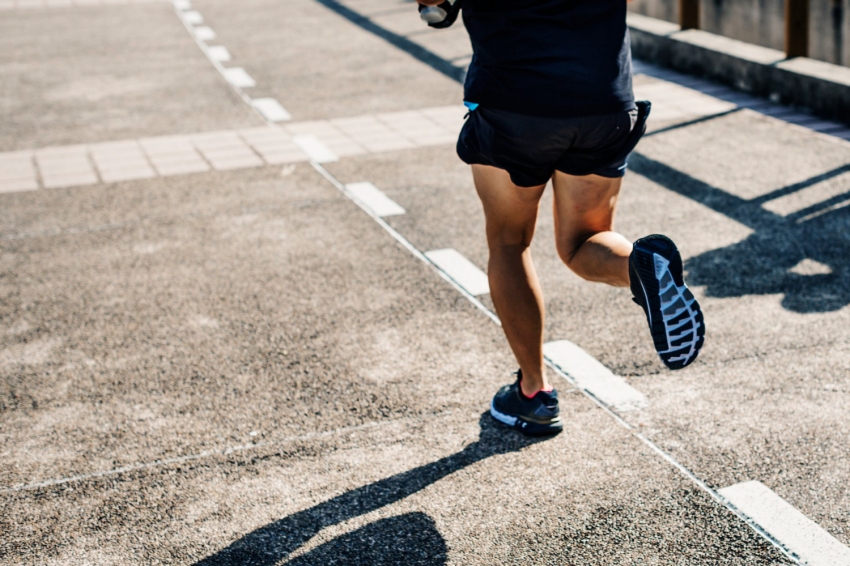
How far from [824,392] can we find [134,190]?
14.1ft

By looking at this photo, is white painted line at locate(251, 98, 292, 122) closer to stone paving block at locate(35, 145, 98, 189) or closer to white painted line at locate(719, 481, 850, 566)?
stone paving block at locate(35, 145, 98, 189)

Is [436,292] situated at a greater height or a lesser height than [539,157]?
lesser

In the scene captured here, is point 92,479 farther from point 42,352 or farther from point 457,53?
point 457,53

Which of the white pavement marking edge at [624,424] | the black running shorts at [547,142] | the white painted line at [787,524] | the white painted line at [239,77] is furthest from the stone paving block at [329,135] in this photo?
the white painted line at [787,524]

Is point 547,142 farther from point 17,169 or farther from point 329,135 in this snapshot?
point 17,169

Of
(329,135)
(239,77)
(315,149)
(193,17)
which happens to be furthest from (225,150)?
(193,17)

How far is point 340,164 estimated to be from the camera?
21.7ft

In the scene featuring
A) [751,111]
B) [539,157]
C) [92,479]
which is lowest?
[751,111]

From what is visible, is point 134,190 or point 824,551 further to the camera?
point 134,190

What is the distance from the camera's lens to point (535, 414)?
3225mm

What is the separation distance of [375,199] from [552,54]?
10.2 feet

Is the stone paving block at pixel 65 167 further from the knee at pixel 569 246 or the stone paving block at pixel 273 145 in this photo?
the knee at pixel 569 246

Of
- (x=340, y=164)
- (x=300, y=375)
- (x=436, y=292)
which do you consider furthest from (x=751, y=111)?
(x=300, y=375)

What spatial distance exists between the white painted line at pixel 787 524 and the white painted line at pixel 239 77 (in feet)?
23.4
